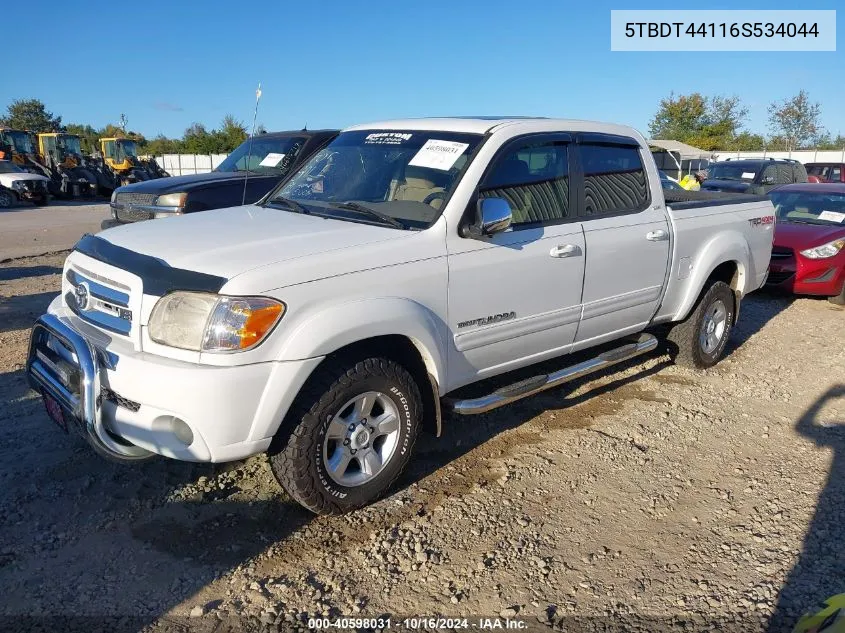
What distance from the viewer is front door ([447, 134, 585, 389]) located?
3.72 metres

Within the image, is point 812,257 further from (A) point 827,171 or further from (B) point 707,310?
(A) point 827,171

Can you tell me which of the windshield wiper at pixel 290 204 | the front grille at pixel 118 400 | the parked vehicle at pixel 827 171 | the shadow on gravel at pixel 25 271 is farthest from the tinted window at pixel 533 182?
the parked vehicle at pixel 827 171

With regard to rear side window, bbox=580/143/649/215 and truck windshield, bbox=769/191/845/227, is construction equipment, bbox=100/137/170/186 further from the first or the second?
rear side window, bbox=580/143/649/215

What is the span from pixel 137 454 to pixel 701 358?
455 cm

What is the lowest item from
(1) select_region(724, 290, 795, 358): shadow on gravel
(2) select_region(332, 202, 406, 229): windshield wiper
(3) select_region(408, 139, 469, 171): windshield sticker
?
(1) select_region(724, 290, 795, 358): shadow on gravel

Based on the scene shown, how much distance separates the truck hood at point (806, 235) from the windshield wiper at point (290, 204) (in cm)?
701

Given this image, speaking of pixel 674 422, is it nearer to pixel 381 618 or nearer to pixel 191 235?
pixel 381 618

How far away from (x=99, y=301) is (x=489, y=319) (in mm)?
1990

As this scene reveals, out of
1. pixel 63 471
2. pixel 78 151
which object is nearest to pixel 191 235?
pixel 63 471

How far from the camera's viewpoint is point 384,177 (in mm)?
4180

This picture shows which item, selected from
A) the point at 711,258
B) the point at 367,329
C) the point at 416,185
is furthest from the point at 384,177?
the point at 711,258

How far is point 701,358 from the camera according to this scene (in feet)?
19.2

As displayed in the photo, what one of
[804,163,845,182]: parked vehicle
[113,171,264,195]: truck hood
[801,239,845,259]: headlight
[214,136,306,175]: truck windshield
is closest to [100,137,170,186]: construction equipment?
[214,136,306,175]: truck windshield

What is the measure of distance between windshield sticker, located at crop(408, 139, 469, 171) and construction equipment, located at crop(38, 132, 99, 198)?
26618mm
